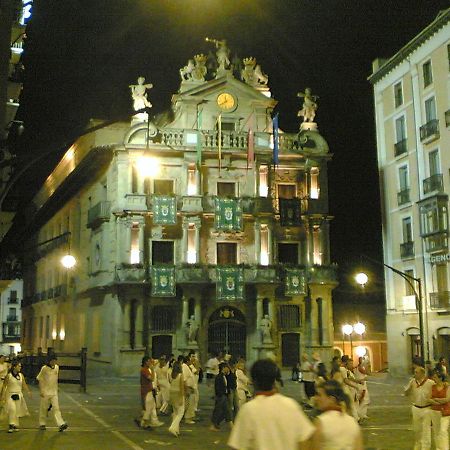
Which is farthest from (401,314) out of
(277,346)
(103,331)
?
(103,331)

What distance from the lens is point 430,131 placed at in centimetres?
3975

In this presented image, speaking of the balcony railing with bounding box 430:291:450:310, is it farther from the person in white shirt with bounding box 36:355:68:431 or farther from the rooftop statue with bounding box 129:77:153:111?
the person in white shirt with bounding box 36:355:68:431

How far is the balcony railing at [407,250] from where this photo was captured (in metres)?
41.3

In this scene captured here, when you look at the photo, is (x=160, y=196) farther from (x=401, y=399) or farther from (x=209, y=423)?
(x=209, y=423)

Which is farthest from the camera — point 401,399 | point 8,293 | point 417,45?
point 8,293

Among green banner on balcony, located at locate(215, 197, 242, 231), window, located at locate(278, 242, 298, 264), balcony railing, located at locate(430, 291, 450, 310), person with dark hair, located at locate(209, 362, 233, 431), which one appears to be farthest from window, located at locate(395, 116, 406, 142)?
person with dark hair, located at locate(209, 362, 233, 431)

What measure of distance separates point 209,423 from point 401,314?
2513 cm

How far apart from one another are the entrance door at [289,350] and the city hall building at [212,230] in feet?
0.21

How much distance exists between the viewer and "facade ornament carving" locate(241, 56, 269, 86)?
46719 mm

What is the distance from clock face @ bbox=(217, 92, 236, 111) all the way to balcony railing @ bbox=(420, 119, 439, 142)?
1236 centimetres

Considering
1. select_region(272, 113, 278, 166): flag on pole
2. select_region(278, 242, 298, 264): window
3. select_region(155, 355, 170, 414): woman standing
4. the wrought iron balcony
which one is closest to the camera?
select_region(155, 355, 170, 414): woman standing

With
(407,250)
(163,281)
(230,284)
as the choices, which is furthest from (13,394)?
(407,250)

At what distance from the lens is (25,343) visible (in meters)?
73.4

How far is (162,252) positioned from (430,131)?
17.7m
